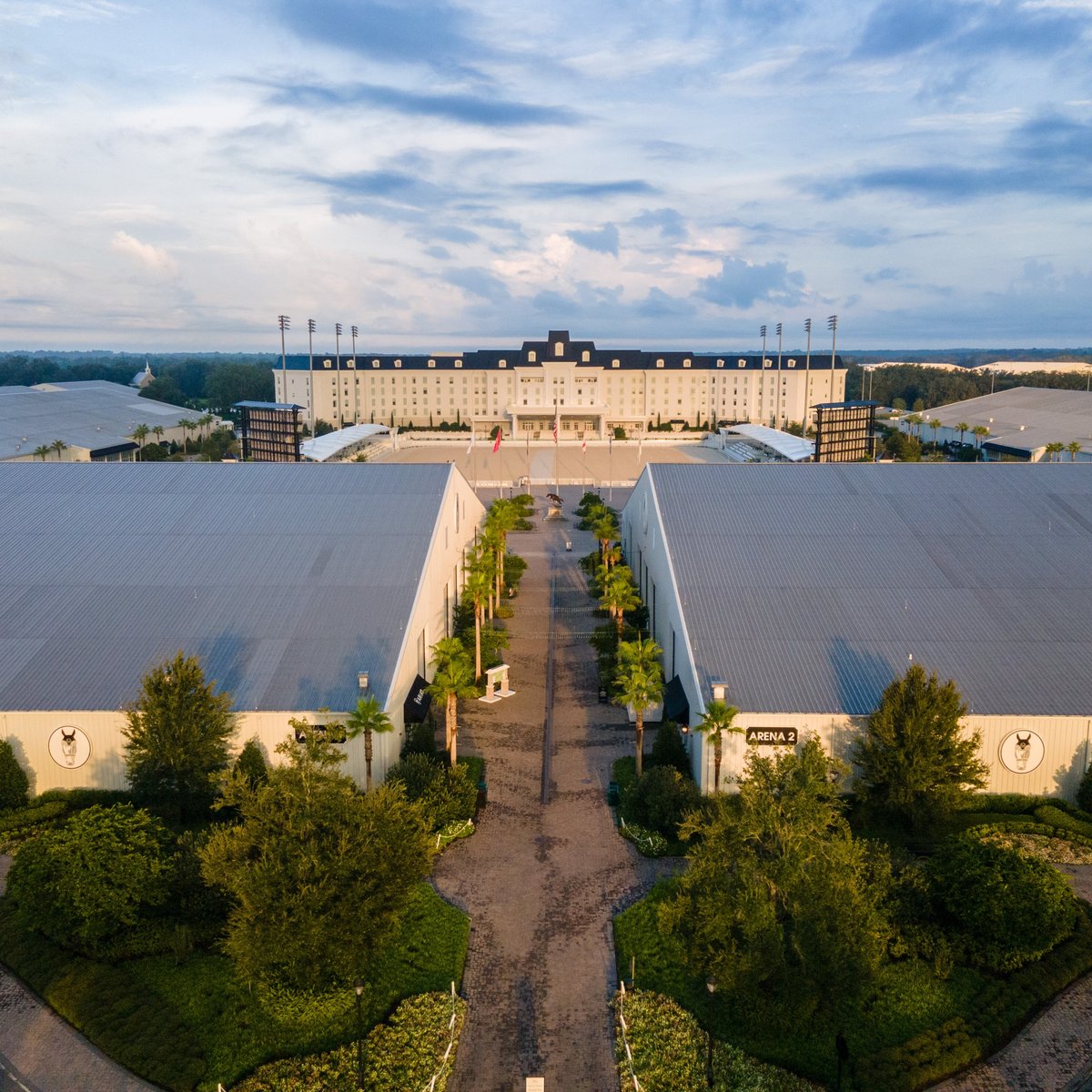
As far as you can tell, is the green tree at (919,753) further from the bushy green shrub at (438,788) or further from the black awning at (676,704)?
the bushy green shrub at (438,788)

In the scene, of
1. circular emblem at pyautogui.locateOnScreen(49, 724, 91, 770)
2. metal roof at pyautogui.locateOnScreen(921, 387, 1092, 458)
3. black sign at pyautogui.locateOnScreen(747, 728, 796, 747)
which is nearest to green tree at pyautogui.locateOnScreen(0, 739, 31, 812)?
circular emblem at pyautogui.locateOnScreen(49, 724, 91, 770)

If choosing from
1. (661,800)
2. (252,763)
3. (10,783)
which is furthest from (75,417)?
(661,800)

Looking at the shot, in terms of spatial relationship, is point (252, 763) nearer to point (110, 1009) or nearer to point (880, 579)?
point (110, 1009)

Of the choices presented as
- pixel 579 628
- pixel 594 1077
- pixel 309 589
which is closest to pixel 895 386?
pixel 579 628

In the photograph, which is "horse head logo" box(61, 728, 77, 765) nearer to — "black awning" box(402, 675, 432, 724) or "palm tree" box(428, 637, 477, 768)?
"black awning" box(402, 675, 432, 724)

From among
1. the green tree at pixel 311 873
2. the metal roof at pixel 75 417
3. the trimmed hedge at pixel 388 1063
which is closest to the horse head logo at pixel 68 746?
the green tree at pixel 311 873

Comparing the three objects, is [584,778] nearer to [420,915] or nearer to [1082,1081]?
[420,915]
